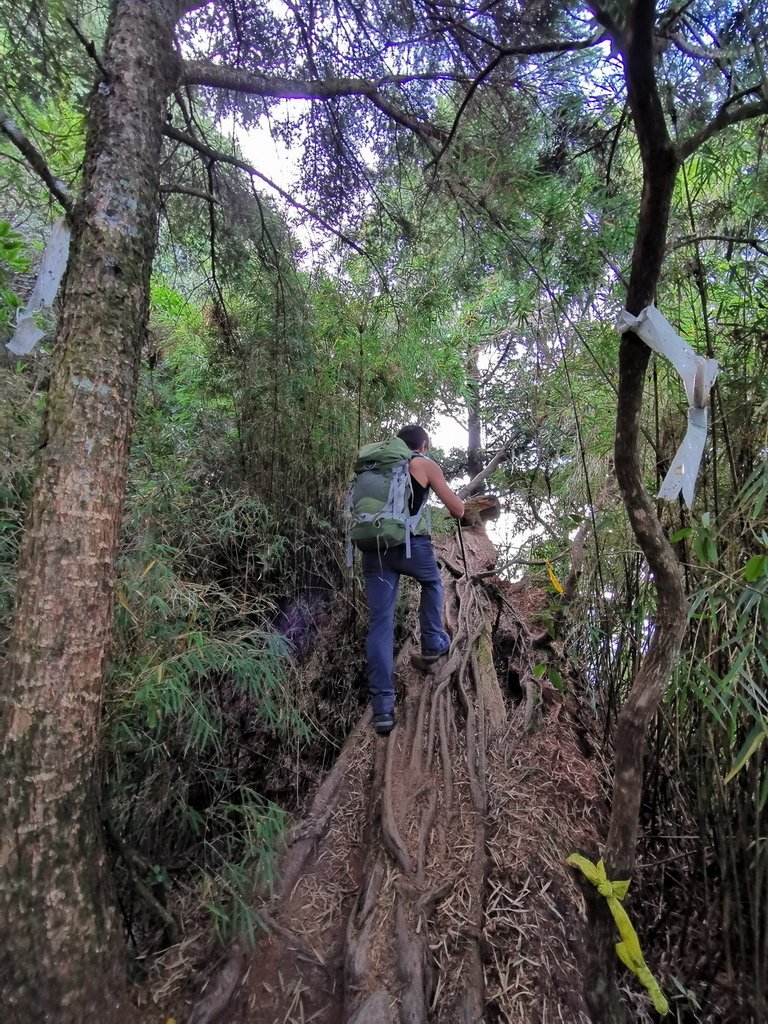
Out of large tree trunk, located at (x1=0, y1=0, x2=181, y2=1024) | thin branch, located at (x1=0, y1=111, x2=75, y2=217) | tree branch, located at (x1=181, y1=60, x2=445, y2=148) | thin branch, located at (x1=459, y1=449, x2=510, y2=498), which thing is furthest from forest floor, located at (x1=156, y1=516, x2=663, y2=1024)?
thin branch, located at (x1=459, y1=449, x2=510, y2=498)

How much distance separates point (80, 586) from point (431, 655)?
2310 millimetres

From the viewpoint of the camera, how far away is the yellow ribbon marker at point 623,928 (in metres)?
1.36

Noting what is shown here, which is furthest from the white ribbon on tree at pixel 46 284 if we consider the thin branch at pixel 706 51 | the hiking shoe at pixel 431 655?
the hiking shoe at pixel 431 655

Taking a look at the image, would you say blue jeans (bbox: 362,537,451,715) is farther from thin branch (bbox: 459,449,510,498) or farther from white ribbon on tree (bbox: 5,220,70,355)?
thin branch (bbox: 459,449,510,498)

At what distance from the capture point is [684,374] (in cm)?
134

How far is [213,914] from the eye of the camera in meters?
2.01

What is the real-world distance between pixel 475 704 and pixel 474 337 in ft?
12.0

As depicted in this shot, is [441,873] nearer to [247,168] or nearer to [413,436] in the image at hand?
[413,436]

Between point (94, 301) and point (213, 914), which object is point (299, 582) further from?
point (94, 301)

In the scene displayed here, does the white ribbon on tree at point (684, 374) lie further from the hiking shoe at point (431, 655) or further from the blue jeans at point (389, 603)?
the hiking shoe at point (431, 655)

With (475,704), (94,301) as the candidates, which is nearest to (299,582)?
(475,704)

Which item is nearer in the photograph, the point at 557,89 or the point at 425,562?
the point at 557,89

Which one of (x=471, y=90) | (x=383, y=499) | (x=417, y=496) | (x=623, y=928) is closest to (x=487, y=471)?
(x=417, y=496)

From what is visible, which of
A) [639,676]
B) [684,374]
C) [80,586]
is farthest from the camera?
[80,586]
